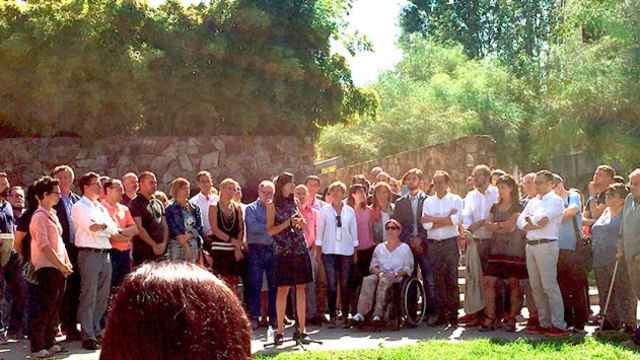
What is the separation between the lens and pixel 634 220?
8.89 metres

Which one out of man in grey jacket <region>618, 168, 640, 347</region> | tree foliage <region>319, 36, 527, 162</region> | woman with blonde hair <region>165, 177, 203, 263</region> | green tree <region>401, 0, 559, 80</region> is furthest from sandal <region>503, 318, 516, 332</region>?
green tree <region>401, 0, 559, 80</region>

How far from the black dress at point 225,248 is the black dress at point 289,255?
1.33 m

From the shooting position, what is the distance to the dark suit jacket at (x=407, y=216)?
11.0m

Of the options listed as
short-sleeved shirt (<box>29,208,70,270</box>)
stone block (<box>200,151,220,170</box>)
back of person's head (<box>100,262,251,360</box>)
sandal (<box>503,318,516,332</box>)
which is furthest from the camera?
stone block (<box>200,151,220,170</box>)

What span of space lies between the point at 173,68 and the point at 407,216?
7886 mm

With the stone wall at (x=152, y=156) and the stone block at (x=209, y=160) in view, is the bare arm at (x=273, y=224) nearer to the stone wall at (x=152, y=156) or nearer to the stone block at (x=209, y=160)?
the stone wall at (x=152, y=156)

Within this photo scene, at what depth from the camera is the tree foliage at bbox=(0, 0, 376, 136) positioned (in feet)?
53.2

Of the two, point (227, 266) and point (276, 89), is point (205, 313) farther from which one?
point (276, 89)

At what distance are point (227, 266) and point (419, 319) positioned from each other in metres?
2.38

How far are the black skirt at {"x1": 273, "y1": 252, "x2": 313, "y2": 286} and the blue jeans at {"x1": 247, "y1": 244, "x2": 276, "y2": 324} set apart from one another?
132 centimetres

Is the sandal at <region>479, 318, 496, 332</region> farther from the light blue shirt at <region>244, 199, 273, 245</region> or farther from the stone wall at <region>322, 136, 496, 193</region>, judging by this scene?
the stone wall at <region>322, 136, 496, 193</region>

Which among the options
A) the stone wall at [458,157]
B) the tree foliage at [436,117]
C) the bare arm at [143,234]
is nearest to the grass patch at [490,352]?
the bare arm at [143,234]

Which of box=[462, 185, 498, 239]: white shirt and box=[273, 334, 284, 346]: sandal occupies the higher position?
box=[462, 185, 498, 239]: white shirt

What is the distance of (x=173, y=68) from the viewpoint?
1736cm
